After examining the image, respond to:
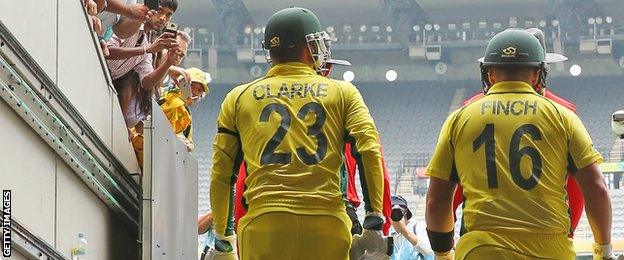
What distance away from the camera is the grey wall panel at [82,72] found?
6207mm

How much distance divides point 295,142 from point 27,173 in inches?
44.9

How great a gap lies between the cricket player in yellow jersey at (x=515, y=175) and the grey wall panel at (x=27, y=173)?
163 cm

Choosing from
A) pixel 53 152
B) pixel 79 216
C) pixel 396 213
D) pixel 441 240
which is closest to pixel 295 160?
pixel 441 240

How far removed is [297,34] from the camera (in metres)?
5.60

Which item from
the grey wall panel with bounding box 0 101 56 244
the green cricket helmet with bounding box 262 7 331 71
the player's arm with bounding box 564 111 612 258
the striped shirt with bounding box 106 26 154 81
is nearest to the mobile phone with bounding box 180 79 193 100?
the striped shirt with bounding box 106 26 154 81

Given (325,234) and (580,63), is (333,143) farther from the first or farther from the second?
(580,63)

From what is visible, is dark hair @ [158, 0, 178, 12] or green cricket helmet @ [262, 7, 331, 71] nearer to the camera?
green cricket helmet @ [262, 7, 331, 71]

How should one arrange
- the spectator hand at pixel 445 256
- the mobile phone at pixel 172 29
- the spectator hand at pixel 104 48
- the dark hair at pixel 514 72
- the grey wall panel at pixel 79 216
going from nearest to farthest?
the dark hair at pixel 514 72
the spectator hand at pixel 445 256
the grey wall panel at pixel 79 216
the spectator hand at pixel 104 48
the mobile phone at pixel 172 29

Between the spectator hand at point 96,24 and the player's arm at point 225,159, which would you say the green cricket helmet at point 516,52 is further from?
the spectator hand at point 96,24

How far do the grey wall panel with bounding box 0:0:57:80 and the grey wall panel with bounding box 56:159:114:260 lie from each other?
487 millimetres

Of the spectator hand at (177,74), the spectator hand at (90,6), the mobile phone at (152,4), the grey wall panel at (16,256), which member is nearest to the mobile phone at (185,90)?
the spectator hand at (177,74)

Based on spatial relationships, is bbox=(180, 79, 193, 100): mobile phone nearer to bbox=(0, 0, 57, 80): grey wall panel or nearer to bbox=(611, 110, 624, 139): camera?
bbox=(0, 0, 57, 80): grey wall panel

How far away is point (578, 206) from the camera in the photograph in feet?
20.1

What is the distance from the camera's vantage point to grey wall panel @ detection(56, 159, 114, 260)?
6.02m
